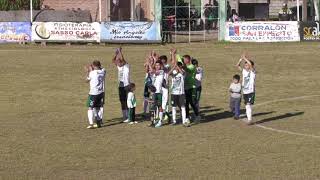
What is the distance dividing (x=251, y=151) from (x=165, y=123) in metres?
4.01

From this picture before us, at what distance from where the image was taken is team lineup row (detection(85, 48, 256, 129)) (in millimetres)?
17000

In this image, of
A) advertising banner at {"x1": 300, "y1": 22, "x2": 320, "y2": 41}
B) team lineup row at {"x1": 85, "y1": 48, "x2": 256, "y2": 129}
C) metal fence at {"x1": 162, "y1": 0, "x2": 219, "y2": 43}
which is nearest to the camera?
team lineup row at {"x1": 85, "y1": 48, "x2": 256, "y2": 129}

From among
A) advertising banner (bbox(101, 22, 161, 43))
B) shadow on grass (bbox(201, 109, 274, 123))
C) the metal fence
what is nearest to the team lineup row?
shadow on grass (bbox(201, 109, 274, 123))

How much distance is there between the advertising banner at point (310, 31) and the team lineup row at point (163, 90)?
1180 inches

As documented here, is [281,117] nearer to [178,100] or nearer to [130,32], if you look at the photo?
[178,100]

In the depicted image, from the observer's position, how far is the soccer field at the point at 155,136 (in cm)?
1238

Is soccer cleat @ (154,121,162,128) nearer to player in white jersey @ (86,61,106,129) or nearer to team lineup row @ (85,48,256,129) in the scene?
team lineup row @ (85,48,256,129)

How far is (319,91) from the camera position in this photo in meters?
23.9

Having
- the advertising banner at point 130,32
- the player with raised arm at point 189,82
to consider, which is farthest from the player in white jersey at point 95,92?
the advertising banner at point 130,32

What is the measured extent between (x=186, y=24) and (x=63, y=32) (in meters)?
12.2

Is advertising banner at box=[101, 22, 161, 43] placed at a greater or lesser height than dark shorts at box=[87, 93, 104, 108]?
greater

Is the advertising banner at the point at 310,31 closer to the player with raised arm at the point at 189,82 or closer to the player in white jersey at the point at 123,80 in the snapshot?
the player with raised arm at the point at 189,82

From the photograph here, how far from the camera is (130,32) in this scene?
1874 inches

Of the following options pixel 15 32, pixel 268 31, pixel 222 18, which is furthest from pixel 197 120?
pixel 15 32
